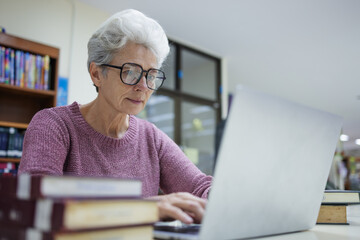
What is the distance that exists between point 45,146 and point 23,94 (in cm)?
223

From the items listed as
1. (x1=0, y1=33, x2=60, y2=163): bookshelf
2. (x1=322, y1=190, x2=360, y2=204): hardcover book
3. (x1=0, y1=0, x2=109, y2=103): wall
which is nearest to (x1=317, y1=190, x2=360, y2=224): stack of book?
(x1=322, y1=190, x2=360, y2=204): hardcover book

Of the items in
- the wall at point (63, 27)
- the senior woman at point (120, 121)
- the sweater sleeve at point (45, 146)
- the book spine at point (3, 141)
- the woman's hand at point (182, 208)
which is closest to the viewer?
the woman's hand at point (182, 208)

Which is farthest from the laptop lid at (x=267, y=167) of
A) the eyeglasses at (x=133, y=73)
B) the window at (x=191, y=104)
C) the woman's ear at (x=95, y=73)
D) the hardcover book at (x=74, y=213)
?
the window at (x=191, y=104)

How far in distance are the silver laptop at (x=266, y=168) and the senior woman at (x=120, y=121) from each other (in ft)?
1.23

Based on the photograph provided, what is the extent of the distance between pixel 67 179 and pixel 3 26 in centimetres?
317

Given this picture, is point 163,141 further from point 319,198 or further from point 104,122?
point 319,198

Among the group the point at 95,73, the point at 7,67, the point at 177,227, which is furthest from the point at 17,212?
the point at 7,67

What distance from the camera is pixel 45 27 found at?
3381 millimetres

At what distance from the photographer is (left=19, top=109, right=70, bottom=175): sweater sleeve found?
0.85 m

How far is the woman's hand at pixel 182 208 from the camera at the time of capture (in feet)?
2.13

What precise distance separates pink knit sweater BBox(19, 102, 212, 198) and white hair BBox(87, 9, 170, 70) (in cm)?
21

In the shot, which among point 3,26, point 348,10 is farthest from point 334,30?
point 3,26

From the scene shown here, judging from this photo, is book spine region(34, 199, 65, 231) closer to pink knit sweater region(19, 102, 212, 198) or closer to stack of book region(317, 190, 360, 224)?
pink knit sweater region(19, 102, 212, 198)

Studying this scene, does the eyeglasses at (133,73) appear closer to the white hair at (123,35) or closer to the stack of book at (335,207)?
the white hair at (123,35)
